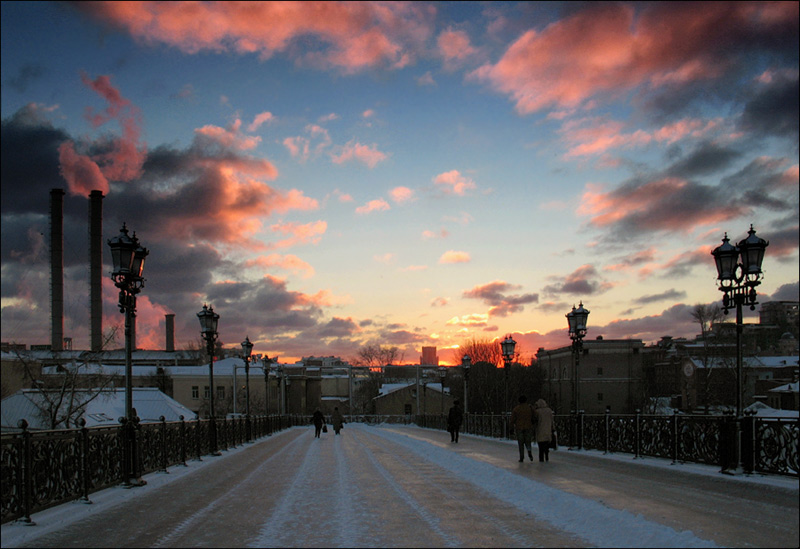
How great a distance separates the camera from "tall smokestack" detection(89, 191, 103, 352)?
2847 inches

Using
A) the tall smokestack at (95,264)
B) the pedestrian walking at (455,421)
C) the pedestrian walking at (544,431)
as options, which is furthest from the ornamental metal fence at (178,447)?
the tall smokestack at (95,264)

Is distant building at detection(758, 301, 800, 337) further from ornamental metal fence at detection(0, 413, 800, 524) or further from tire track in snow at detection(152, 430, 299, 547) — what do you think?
tire track in snow at detection(152, 430, 299, 547)

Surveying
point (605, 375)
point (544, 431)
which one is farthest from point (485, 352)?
point (544, 431)

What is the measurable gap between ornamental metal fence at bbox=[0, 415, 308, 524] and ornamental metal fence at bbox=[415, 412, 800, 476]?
11546mm

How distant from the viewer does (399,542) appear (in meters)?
7.15

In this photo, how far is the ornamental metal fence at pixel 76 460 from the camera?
8.81 m

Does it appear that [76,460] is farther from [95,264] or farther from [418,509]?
[95,264]

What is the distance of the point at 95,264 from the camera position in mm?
72312

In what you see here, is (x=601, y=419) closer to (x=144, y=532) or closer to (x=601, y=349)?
(x=144, y=532)

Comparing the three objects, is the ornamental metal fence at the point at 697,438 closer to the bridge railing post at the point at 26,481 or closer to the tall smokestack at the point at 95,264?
the bridge railing post at the point at 26,481

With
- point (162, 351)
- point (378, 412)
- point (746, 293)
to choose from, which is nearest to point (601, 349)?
point (378, 412)

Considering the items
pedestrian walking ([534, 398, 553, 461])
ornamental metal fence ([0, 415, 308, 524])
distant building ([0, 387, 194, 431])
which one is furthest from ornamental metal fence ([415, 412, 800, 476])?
distant building ([0, 387, 194, 431])

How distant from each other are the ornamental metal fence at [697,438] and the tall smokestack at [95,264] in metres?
61.6

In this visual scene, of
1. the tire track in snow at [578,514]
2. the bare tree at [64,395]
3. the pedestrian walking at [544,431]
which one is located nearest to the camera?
the tire track in snow at [578,514]
